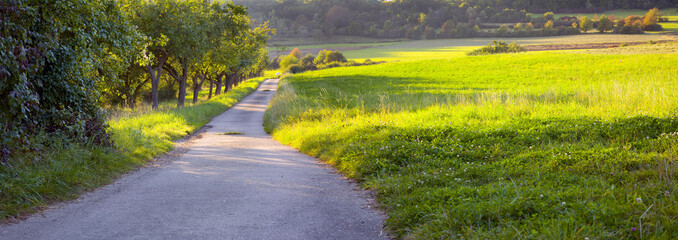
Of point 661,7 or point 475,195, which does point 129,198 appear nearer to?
point 475,195

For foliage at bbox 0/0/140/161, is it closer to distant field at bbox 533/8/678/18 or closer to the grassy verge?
the grassy verge

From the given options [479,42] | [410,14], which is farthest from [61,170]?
[410,14]

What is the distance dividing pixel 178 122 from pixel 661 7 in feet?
196

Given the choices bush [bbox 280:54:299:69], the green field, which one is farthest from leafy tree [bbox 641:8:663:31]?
bush [bbox 280:54:299:69]

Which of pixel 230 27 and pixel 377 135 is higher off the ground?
pixel 230 27

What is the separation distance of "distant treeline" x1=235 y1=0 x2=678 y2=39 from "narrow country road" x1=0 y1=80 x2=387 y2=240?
3539 cm

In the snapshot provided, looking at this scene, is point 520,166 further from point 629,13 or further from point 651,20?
point 629,13

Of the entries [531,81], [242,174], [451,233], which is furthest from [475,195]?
[531,81]

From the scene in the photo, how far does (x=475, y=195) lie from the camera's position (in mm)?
4672

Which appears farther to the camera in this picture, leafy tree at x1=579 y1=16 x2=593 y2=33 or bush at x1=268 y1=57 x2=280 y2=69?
bush at x1=268 y1=57 x2=280 y2=69

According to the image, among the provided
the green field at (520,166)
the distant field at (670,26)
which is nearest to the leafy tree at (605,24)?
the distant field at (670,26)

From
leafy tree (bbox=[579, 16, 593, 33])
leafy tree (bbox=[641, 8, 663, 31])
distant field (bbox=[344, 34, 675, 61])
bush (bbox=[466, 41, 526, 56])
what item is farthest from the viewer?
bush (bbox=[466, 41, 526, 56])

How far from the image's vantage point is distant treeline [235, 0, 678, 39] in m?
72.6

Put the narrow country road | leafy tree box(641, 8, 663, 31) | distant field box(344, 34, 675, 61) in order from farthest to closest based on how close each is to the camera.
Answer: distant field box(344, 34, 675, 61)
leafy tree box(641, 8, 663, 31)
the narrow country road
